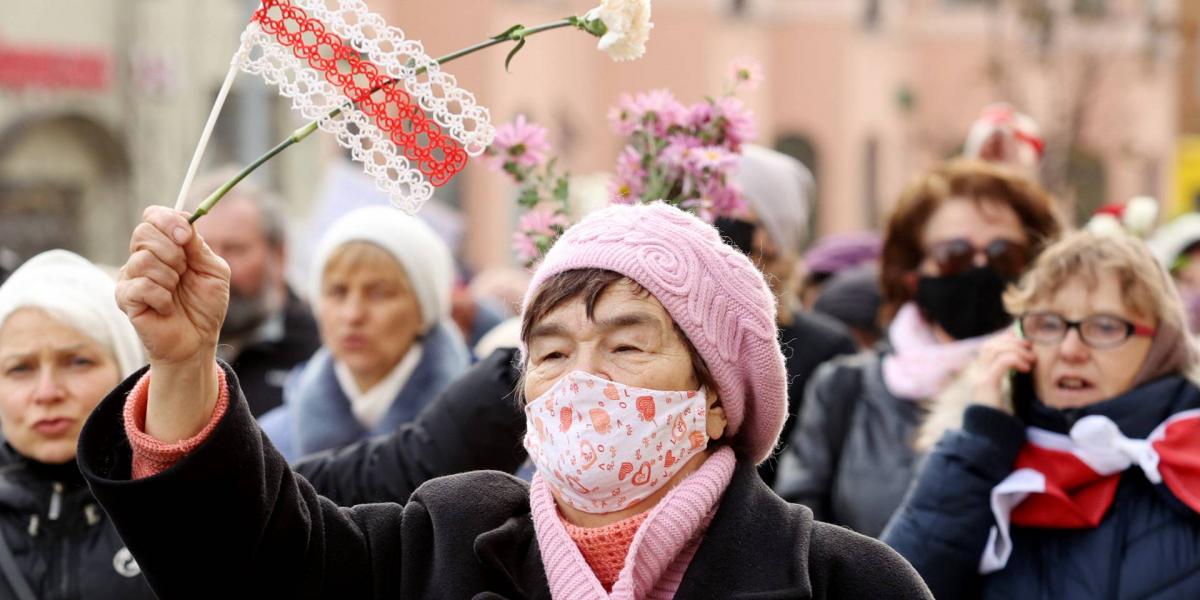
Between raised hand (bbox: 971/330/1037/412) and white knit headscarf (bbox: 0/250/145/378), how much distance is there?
206 cm

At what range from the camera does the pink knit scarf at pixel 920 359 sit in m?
5.16

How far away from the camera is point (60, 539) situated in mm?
4168

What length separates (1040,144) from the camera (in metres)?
7.21

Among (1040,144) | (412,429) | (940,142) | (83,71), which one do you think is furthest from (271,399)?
(940,142)

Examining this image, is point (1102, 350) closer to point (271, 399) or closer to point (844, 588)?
point (844, 588)

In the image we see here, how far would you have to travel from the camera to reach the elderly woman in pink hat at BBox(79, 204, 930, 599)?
286 centimetres

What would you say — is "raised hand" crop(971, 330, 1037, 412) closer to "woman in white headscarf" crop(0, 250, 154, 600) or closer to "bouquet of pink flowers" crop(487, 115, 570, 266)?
"bouquet of pink flowers" crop(487, 115, 570, 266)

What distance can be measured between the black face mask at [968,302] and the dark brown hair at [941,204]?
0.69ft

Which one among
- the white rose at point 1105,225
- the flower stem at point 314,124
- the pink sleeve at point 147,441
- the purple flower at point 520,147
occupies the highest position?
the flower stem at point 314,124

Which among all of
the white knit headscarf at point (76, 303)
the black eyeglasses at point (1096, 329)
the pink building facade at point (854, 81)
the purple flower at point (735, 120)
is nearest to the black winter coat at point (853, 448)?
the black eyeglasses at point (1096, 329)

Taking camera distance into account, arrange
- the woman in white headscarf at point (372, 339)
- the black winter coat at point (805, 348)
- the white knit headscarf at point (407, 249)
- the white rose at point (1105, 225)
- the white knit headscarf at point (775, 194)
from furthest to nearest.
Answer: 1. the white knit headscarf at point (775, 194)
2. the white knit headscarf at point (407, 249)
3. the black winter coat at point (805, 348)
4. the woman in white headscarf at point (372, 339)
5. the white rose at point (1105, 225)

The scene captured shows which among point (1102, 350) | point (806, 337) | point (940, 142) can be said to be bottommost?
point (940, 142)

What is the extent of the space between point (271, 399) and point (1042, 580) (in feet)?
11.5

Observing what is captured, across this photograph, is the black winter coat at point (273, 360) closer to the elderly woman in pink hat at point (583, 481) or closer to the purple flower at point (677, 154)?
the purple flower at point (677, 154)
